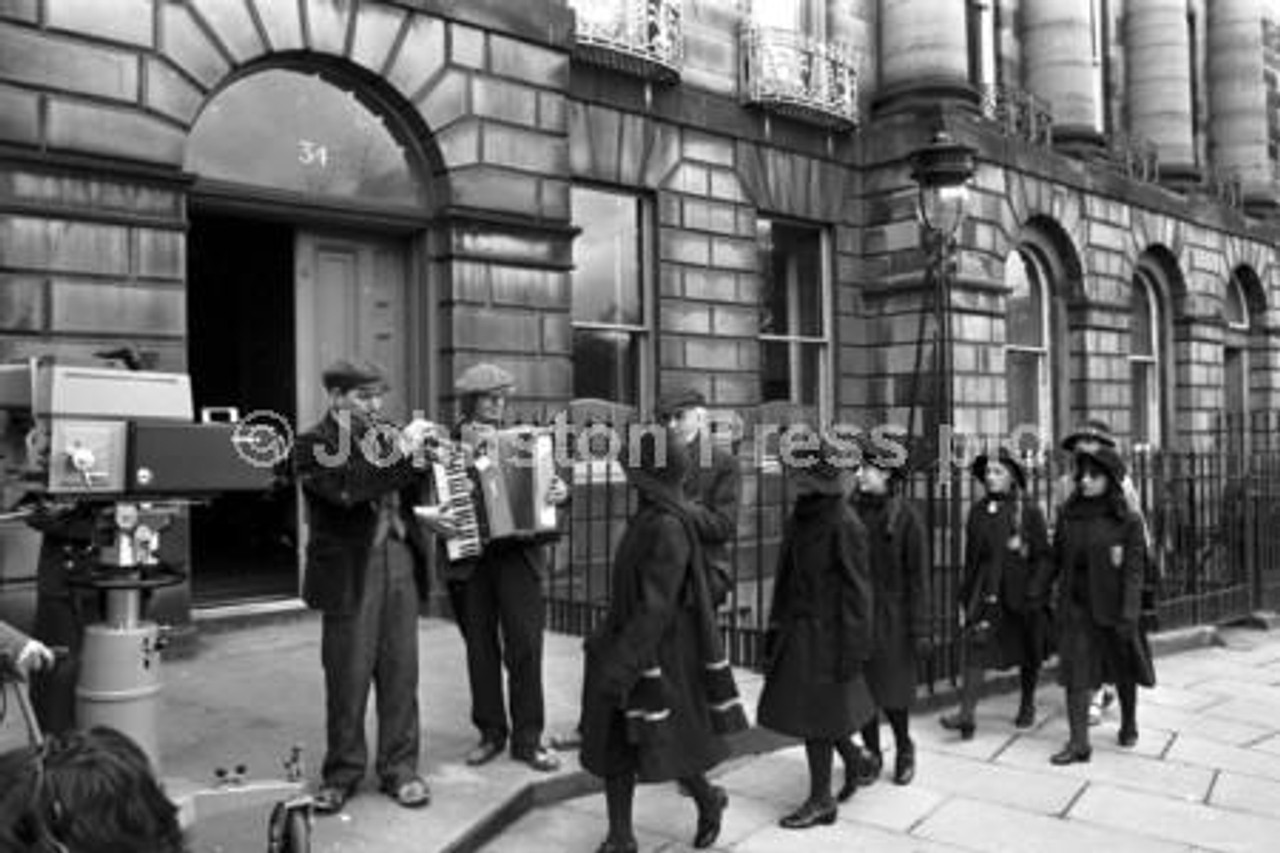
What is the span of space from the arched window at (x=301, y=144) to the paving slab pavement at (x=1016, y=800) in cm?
575

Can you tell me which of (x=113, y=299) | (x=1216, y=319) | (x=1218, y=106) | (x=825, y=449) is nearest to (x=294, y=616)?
(x=113, y=299)

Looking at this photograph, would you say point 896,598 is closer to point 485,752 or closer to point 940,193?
point 485,752

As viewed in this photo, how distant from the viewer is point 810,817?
18.6 ft

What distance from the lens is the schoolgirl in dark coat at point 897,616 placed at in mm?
6336

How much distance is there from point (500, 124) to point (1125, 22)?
646 inches

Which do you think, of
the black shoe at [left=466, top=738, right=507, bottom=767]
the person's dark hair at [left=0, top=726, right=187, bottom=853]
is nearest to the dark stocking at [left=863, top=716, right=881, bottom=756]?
the black shoe at [left=466, top=738, right=507, bottom=767]

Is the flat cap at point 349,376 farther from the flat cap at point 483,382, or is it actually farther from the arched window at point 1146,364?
the arched window at point 1146,364

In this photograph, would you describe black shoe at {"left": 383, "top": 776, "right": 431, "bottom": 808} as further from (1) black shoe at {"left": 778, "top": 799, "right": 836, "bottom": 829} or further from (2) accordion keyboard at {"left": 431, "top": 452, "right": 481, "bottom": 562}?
(1) black shoe at {"left": 778, "top": 799, "right": 836, "bottom": 829}

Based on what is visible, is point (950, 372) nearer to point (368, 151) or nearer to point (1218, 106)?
point (368, 151)

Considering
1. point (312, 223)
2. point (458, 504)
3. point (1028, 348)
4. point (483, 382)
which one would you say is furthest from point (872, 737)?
point (1028, 348)

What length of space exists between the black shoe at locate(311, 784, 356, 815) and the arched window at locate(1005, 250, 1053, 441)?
14.8 meters

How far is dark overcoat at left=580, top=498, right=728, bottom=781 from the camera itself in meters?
4.87

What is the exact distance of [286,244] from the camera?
11086 mm

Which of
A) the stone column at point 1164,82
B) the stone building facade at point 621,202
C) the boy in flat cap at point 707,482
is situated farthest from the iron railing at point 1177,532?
the stone column at point 1164,82
